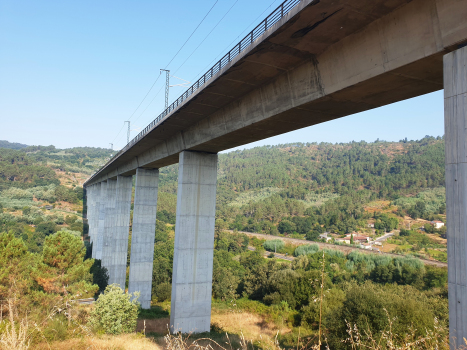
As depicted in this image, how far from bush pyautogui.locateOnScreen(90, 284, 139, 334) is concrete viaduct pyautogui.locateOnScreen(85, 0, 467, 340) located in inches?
102

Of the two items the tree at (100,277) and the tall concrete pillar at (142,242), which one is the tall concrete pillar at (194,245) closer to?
the tall concrete pillar at (142,242)

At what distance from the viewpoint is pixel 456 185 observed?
6.00 metres

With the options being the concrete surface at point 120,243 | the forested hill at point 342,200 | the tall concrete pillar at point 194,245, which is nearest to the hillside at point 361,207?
the forested hill at point 342,200

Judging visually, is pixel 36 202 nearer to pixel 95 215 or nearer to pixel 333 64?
pixel 95 215

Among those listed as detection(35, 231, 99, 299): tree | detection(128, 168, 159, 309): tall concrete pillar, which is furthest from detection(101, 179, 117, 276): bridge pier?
detection(35, 231, 99, 299): tree

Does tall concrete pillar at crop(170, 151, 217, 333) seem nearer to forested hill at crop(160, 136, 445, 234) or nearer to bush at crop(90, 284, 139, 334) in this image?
bush at crop(90, 284, 139, 334)

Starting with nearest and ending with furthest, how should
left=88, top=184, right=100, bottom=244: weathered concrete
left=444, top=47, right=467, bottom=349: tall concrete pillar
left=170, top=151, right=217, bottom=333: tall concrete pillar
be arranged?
1. left=444, top=47, right=467, bottom=349: tall concrete pillar
2. left=170, top=151, right=217, bottom=333: tall concrete pillar
3. left=88, top=184, right=100, bottom=244: weathered concrete

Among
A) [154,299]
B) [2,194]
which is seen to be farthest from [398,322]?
[2,194]

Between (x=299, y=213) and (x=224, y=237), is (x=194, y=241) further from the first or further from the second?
(x=299, y=213)

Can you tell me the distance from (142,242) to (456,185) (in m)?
25.7

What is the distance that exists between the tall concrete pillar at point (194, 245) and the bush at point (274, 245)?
228ft

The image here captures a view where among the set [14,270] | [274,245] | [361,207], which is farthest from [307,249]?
[361,207]

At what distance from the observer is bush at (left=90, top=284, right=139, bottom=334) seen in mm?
17266

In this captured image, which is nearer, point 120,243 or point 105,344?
point 105,344
